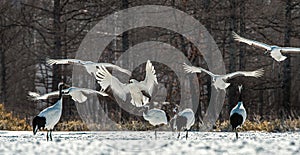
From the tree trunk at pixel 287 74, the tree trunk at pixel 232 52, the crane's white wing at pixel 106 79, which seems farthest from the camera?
the tree trunk at pixel 287 74

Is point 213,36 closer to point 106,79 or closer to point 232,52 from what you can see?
point 232,52

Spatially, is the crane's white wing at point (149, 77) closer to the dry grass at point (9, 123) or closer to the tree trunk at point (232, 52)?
the dry grass at point (9, 123)

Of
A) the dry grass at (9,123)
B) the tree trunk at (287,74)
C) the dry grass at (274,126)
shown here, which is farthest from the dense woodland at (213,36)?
the dry grass at (9,123)

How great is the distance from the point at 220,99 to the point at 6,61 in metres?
12.1

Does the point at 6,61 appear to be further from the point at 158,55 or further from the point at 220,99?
the point at 220,99

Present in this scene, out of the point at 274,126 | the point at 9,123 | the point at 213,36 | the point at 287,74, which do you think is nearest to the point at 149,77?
the point at 274,126

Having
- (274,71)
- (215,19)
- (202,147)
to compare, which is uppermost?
(215,19)

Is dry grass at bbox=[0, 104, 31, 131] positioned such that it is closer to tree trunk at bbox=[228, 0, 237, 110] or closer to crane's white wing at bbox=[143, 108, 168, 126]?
crane's white wing at bbox=[143, 108, 168, 126]

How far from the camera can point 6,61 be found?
28.3 m

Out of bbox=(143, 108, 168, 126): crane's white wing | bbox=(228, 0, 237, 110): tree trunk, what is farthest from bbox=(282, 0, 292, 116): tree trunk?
bbox=(143, 108, 168, 126): crane's white wing

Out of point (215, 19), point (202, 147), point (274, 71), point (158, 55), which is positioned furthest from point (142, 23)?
point (202, 147)

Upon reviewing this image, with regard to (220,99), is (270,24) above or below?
above

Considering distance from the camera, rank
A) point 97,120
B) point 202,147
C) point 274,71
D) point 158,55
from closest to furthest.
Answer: point 202,147 < point 97,120 < point 158,55 < point 274,71

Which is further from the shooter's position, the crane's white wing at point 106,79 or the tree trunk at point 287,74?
the tree trunk at point 287,74
